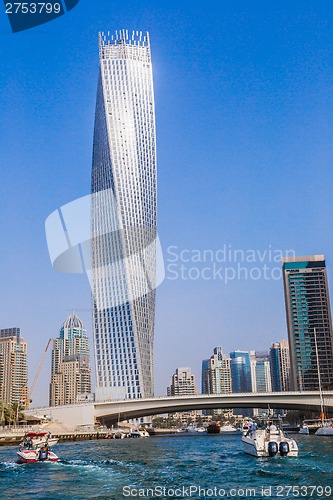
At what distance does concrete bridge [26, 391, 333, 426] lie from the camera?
98188 mm

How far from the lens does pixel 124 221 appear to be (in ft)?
464

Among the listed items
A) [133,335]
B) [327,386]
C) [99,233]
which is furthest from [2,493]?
[327,386]

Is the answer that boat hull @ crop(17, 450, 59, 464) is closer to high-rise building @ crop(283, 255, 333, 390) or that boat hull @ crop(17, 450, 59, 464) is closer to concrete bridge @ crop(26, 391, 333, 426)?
concrete bridge @ crop(26, 391, 333, 426)

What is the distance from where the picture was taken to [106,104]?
147875 mm

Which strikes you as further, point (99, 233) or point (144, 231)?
point (144, 231)

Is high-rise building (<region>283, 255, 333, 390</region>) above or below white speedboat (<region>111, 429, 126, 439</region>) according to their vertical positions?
above

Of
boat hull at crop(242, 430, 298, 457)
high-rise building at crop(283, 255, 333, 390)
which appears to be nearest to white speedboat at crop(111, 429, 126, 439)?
boat hull at crop(242, 430, 298, 457)

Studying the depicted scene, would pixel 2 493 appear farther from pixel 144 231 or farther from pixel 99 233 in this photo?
pixel 144 231

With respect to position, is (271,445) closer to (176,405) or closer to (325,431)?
(325,431)

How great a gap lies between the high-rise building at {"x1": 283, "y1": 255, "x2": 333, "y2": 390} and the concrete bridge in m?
74.2

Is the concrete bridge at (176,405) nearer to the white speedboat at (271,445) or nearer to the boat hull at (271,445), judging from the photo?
the white speedboat at (271,445)

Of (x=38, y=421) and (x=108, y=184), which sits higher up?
(x=108, y=184)

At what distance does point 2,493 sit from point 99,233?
107 meters


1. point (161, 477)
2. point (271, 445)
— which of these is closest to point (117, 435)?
point (271, 445)
